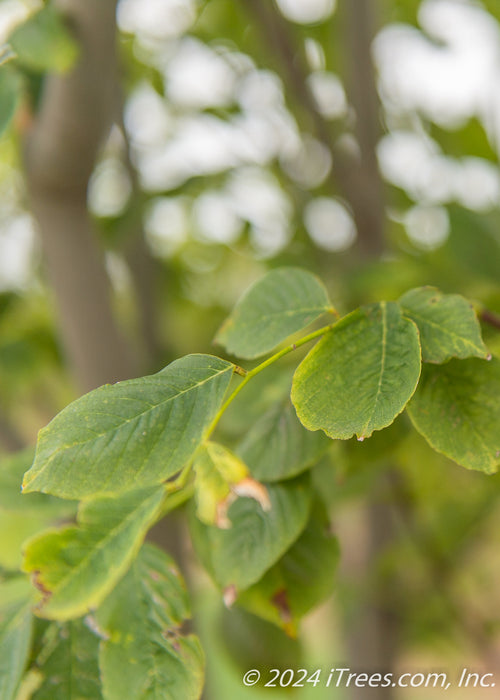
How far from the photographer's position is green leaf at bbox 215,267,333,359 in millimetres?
Result: 244

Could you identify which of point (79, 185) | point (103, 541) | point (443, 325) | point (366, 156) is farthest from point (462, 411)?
point (366, 156)

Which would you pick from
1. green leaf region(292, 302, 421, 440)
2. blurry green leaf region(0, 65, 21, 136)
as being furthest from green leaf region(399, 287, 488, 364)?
blurry green leaf region(0, 65, 21, 136)

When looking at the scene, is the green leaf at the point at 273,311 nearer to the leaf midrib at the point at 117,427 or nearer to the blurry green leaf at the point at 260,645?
the leaf midrib at the point at 117,427

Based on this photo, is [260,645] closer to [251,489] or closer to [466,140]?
[251,489]

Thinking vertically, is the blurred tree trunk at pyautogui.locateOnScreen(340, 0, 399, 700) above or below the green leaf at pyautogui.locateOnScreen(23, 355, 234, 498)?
below

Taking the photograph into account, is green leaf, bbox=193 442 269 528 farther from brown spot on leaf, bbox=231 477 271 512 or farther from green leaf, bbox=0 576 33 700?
green leaf, bbox=0 576 33 700

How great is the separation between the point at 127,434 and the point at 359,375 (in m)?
0.08

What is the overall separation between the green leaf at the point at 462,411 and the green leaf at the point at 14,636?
0.62ft

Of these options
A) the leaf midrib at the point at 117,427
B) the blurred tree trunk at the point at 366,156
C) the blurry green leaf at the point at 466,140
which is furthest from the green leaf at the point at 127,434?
the blurry green leaf at the point at 466,140

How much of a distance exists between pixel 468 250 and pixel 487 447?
12.5 inches

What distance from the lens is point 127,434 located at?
0.65ft

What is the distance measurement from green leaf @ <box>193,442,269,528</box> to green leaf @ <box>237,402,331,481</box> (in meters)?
0.06

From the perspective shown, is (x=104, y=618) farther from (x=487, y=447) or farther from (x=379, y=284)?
(x=379, y=284)

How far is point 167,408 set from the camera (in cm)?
20
